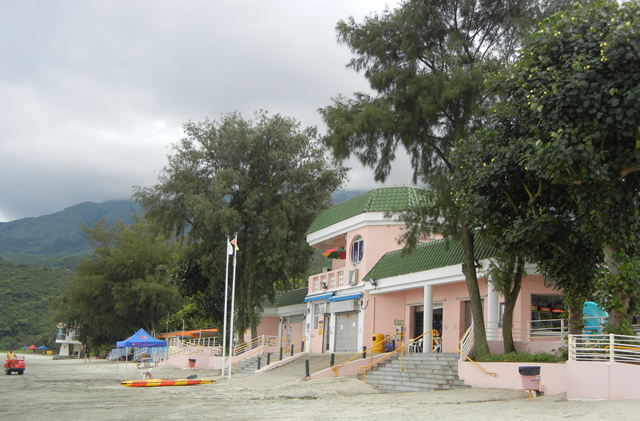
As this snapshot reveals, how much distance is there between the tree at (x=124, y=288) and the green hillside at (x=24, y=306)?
4884 centimetres

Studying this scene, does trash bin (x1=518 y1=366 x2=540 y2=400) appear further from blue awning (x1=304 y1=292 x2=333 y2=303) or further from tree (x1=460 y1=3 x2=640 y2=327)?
blue awning (x1=304 y1=292 x2=333 y2=303)

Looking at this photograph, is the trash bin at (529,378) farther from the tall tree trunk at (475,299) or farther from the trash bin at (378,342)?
the trash bin at (378,342)

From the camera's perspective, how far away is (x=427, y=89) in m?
19.5

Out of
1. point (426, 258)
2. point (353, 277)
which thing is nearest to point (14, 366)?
point (353, 277)

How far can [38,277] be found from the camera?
118 meters

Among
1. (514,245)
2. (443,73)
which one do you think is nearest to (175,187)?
(443,73)

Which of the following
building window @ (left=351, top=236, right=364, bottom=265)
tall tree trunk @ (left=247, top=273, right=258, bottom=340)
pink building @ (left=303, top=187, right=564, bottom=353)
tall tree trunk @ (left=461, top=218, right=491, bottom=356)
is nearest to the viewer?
tall tree trunk @ (left=461, top=218, right=491, bottom=356)

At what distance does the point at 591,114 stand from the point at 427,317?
12.5 meters

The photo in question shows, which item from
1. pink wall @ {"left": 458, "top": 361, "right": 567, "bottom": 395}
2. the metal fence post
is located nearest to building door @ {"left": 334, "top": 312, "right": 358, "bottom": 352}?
pink wall @ {"left": 458, "top": 361, "right": 567, "bottom": 395}

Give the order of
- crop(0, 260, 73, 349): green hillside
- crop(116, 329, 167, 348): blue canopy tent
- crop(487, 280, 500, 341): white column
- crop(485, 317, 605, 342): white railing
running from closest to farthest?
crop(485, 317, 605, 342): white railing < crop(487, 280, 500, 341): white column < crop(116, 329, 167, 348): blue canopy tent < crop(0, 260, 73, 349): green hillside

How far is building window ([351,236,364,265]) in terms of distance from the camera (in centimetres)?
2884

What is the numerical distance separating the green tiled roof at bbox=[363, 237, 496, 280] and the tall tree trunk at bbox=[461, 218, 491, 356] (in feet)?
4.29

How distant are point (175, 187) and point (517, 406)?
24.6m

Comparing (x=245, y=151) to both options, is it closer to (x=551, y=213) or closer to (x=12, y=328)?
(x=551, y=213)
